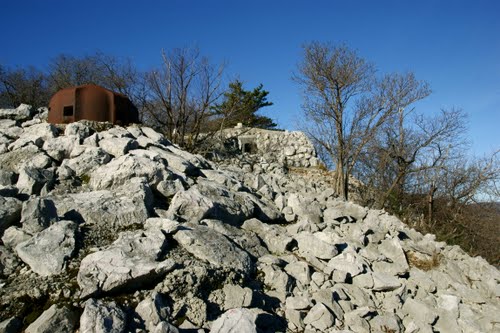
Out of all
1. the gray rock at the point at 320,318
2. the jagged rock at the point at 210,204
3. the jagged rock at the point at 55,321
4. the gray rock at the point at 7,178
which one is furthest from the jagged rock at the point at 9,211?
the gray rock at the point at 320,318

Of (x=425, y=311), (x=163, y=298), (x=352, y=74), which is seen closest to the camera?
(x=163, y=298)

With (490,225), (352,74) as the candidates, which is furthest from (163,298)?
(490,225)

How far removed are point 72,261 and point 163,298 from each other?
1000 millimetres

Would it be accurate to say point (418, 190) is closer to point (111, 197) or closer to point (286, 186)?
point (286, 186)

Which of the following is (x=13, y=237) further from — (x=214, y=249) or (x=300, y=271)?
(x=300, y=271)

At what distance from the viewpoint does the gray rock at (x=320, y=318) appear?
3.25m

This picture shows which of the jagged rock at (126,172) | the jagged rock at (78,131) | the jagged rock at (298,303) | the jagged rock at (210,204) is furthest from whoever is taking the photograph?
the jagged rock at (78,131)

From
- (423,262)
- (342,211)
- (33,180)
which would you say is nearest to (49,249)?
(33,180)

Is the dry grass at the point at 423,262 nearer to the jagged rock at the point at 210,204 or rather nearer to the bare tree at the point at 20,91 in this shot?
the jagged rock at the point at 210,204

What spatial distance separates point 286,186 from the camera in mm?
7855

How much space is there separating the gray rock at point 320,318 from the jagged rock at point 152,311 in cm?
137

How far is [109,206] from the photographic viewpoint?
4168 millimetres

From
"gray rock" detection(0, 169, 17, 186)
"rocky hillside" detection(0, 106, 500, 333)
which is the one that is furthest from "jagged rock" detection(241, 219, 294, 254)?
"gray rock" detection(0, 169, 17, 186)

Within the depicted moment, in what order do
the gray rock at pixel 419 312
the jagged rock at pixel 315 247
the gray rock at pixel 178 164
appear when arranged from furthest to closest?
the gray rock at pixel 178 164 → the jagged rock at pixel 315 247 → the gray rock at pixel 419 312
